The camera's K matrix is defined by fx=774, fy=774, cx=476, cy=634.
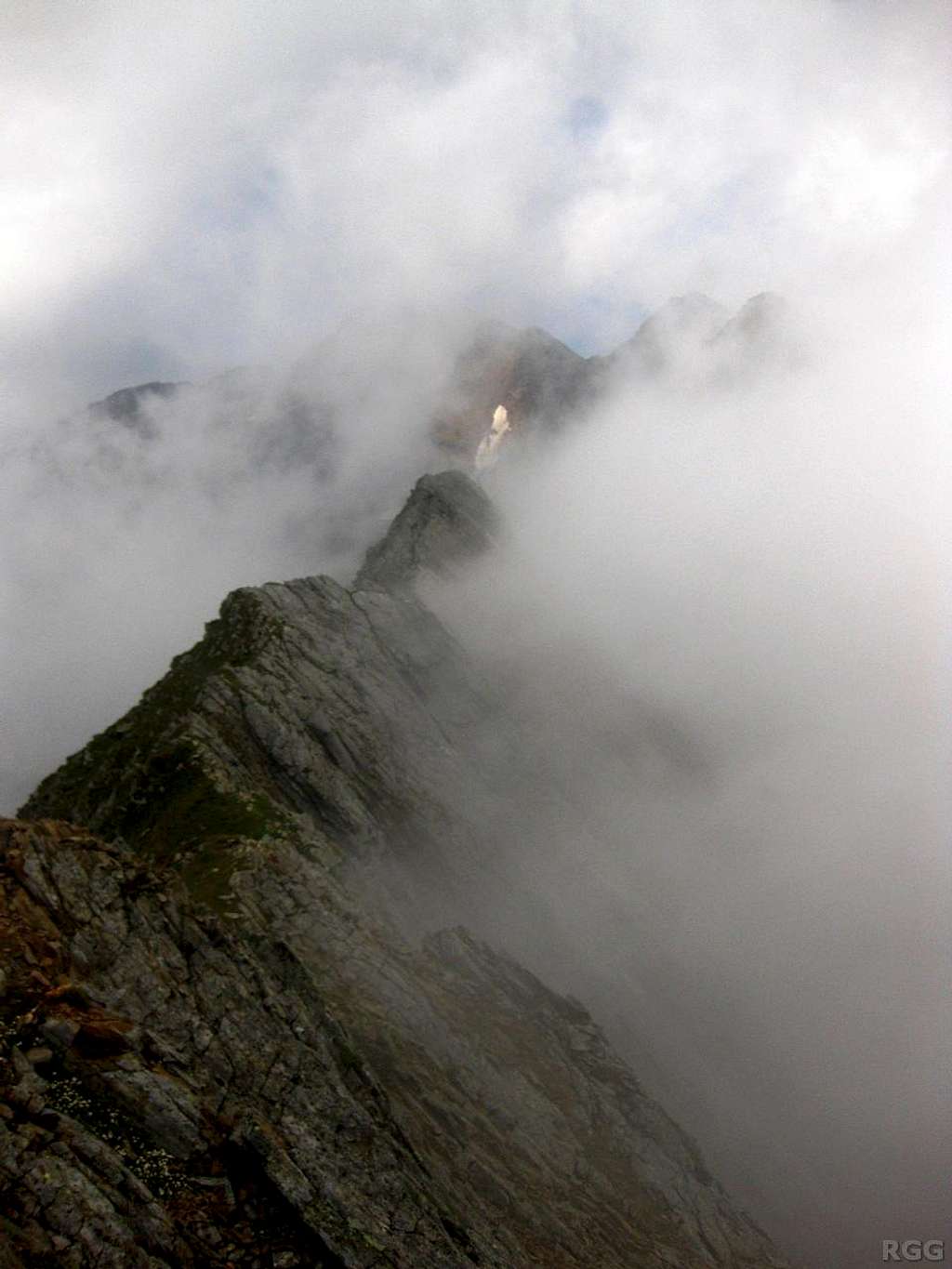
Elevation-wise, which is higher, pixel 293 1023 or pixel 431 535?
pixel 431 535

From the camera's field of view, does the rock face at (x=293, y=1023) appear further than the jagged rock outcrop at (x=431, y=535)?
No

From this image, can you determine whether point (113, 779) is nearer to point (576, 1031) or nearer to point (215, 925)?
point (215, 925)

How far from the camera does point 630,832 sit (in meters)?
127

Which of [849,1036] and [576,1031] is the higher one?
[849,1036]

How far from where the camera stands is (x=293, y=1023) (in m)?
30.0

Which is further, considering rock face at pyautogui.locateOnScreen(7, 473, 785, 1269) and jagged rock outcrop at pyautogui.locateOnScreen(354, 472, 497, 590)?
jagged rock outcrop at pyautogui.locateOnScreen(354, 472, 497, 590)

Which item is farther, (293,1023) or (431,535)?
(431,535)

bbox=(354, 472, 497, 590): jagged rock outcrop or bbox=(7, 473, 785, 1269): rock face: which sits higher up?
bbox=(354, 472, 497, 590): jagged rock outcrop

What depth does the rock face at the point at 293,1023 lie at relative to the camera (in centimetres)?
1962

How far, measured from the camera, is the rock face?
19.6 metres

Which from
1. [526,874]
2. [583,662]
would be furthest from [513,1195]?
[583,662]

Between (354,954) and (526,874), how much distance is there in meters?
44.4

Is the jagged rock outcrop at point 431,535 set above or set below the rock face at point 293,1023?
above

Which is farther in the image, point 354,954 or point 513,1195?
point 354,954
